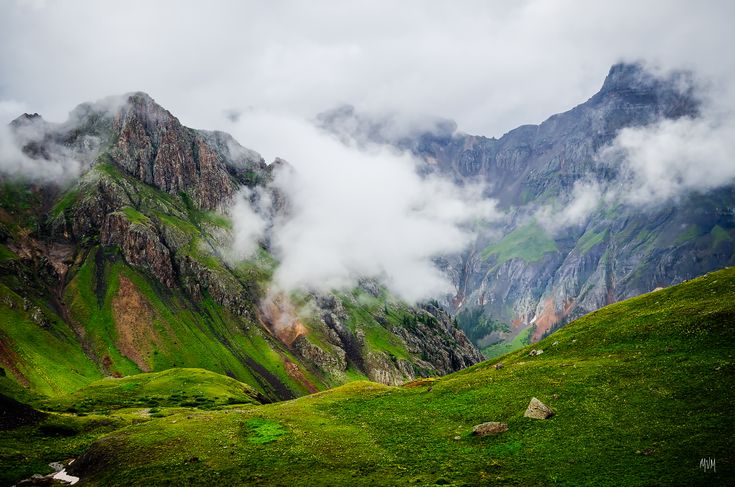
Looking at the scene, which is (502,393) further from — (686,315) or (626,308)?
(626,308)

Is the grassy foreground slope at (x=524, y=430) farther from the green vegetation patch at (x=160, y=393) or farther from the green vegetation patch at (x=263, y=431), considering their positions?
the green vegetation patch at (x=160, y=393)

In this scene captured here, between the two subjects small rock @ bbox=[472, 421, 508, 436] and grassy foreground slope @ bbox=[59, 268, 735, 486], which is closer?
grassy foreground slope @ bbox=[59, 268, 735, 486]

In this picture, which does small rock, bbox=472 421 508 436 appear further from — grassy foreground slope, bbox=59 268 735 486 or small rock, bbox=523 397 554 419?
small rock, bbox=523 397 554 419

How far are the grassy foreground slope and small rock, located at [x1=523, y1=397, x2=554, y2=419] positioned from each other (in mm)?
747

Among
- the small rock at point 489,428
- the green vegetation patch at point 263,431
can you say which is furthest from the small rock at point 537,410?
the green vegetation patch at point 263,431

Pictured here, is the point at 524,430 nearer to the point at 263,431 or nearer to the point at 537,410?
the point at 537,410

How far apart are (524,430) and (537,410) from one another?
3.35m

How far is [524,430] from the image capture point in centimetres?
3991

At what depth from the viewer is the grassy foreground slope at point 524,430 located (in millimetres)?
31812

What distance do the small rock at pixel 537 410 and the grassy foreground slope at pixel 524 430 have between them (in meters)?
0.75

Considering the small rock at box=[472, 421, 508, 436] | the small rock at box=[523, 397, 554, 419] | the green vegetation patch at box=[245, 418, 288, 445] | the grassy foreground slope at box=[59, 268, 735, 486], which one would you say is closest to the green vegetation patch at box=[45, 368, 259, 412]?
the green vegetation patch at box=[245, 418, 288, 445]

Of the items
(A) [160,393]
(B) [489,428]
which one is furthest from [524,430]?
(A) [160,393]

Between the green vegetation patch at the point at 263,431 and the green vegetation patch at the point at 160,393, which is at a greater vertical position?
the green vegetation patch at the point at 160,393

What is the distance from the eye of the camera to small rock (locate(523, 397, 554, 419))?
41.7 metres
